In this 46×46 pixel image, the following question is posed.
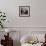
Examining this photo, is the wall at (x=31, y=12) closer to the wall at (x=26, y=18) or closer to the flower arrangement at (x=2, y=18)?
the wall at (x=26, y=18)

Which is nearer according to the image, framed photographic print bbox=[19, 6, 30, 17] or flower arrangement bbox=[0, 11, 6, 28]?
flower arrangement bbox=[0, 11, 6, 28]

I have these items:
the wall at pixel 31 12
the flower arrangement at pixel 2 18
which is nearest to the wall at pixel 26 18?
the wall at pixel 31 12

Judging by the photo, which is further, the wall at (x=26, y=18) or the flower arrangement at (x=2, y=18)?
the wall at (x=26, y=18)

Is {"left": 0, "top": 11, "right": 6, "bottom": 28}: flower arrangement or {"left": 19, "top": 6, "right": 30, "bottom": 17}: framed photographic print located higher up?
{"left": 19, "top": 6, "right": 30, "bottom": 17}: framed photographic print

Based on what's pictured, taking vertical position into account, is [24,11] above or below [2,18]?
above

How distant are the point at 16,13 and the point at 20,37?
2.35 feet

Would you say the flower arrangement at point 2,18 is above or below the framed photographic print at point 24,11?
below

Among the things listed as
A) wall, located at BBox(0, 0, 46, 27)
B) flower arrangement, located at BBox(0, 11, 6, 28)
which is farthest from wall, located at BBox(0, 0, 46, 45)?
flower arrangement, located at BBox(0, 11, 6, 28)

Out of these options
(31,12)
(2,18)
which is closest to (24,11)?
(31,12)

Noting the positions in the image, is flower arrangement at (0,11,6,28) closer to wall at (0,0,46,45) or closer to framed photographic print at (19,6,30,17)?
wall at (0,0,46,45)

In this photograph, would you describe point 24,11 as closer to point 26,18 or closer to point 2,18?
point 26,18

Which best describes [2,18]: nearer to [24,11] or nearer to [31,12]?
[24,11]

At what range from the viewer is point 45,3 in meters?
3.96

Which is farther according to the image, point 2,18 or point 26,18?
point 26,18
